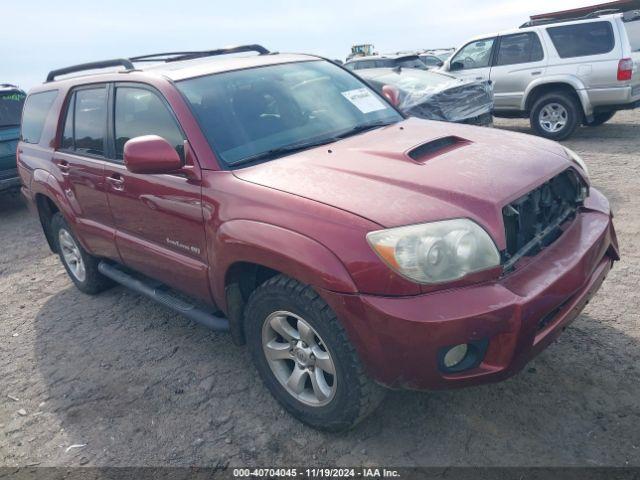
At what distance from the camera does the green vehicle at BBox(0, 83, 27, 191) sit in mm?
7328

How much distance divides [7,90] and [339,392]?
308 inches

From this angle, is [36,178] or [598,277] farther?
[36,178]

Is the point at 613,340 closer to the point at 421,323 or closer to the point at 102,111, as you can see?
the point at 421,323

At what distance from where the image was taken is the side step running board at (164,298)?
3.01 m

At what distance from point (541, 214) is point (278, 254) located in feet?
4.28

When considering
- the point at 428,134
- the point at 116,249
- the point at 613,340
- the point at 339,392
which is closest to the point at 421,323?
the point at 339,392

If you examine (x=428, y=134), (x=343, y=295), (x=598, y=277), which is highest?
(x=428, y=134)

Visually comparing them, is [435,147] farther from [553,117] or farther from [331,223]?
[553,117]

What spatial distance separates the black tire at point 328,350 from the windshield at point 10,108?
22.2 feet

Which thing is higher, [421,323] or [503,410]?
[421,323]

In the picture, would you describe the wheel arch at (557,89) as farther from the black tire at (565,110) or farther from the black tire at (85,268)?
the black tire at (85,268)

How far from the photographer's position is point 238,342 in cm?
287

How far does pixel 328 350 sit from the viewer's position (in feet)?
7.68

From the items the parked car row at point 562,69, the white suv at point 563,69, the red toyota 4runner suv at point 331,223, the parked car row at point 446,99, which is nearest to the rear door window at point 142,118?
the red toyota 4runner suv at point 331,223
